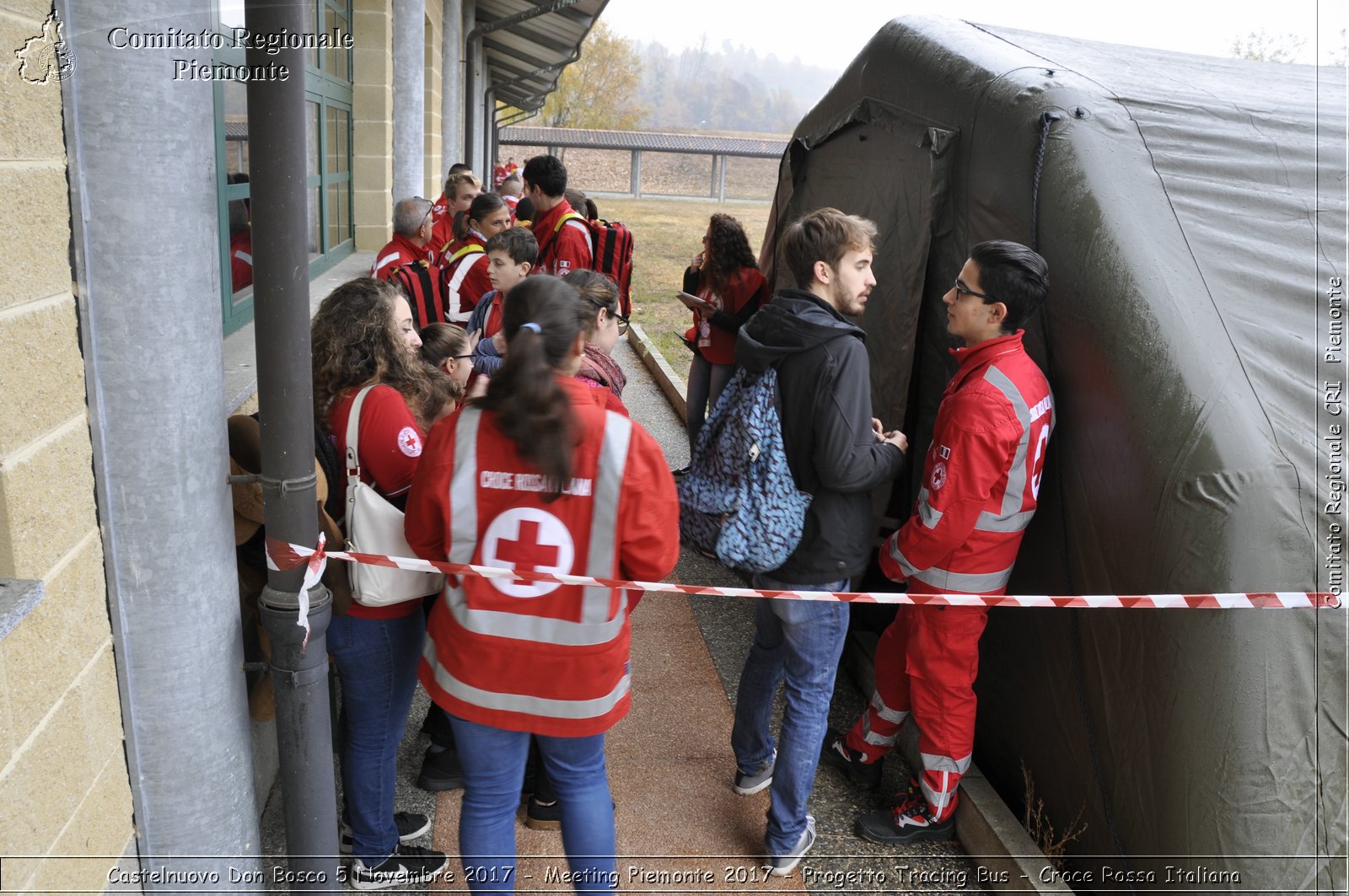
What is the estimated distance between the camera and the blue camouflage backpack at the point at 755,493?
2930 mm

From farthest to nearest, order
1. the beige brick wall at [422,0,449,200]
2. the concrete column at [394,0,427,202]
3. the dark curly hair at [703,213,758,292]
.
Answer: the beige brick wall at [422,0,449,200]
the concrete column at [394,0,427,202]
the dark curly hair at [703,213,758,292]

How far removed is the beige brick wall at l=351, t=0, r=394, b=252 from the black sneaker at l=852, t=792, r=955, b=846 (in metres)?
6.74

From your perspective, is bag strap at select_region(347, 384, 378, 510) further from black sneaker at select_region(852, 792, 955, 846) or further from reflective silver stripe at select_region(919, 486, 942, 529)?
black sneaker at select_region(852, 792, 955, 846)

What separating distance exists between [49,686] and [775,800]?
1.97m

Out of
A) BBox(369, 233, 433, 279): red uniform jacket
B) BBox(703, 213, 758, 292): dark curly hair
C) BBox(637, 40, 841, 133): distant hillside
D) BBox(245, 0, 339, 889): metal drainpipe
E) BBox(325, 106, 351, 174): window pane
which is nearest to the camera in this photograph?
BBox(245, 0, 339, 889): metal drainpipe

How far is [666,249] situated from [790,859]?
24.1 meters

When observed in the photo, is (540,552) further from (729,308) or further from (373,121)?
(373,121)

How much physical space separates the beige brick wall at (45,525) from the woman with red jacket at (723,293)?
4.00m

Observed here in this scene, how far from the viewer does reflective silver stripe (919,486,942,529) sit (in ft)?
9.62

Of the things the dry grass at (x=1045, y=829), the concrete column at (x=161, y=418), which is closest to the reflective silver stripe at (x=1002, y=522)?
the dry grass at (x=1045, y=829)

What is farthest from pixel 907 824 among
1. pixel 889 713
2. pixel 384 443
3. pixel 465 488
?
pixel 384 443

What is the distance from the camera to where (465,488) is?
2303 millimetres

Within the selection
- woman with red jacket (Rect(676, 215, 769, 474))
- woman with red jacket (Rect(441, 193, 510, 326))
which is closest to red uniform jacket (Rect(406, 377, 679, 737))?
woman with red jacket (Rect(441, 193, 510, 326))

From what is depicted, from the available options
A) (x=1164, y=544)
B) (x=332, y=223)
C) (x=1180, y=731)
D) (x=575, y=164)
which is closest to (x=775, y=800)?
(x=1180, y=731)
